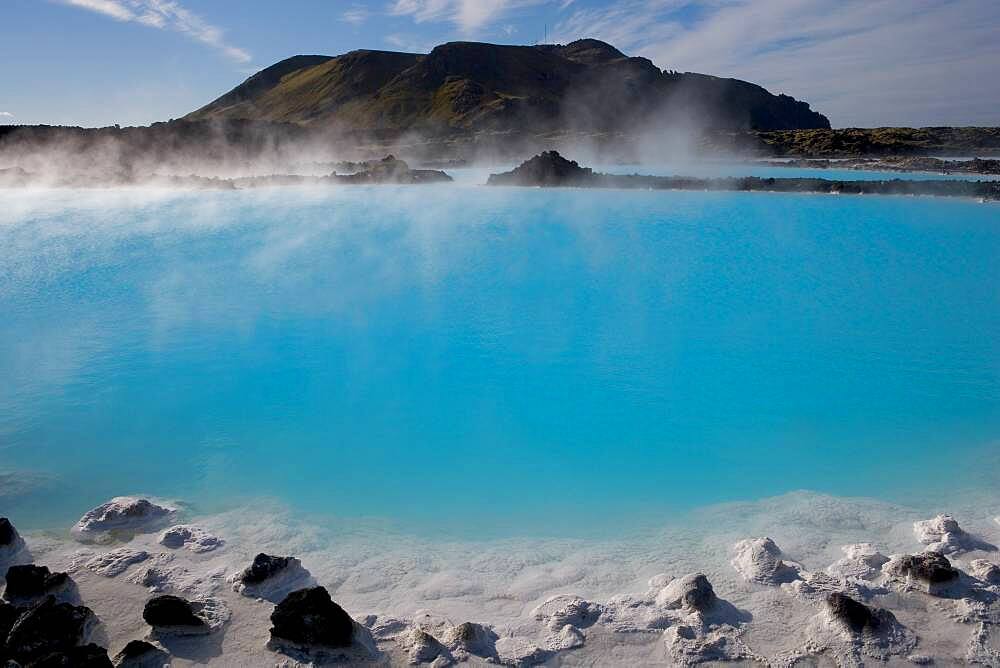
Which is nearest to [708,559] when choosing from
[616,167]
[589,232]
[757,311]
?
[757,311]

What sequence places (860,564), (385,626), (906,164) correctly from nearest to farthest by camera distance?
(385,626) < (860,564) < (906,164)

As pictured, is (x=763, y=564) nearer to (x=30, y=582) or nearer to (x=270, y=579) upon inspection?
(x=270, y=579)

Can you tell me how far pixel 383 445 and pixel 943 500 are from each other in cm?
440

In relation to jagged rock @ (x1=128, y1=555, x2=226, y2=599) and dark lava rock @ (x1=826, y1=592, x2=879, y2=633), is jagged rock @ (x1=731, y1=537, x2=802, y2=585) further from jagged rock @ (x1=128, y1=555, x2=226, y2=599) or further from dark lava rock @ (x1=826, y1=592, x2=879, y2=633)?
jagged rock @ (x1=128, y1=555, x2=226, y2=599)

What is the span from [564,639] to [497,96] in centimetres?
7437

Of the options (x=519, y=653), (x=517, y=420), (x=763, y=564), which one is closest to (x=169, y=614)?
(x=519, y=653)

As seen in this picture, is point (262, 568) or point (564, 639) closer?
point (564, 639)

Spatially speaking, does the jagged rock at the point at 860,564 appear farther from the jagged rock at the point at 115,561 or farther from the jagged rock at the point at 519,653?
the jagged rock at the point at 115,561

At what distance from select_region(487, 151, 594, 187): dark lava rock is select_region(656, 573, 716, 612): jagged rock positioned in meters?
22.1

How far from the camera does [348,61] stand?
86.7m

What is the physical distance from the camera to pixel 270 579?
351cm

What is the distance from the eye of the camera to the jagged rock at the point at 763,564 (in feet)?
11.7

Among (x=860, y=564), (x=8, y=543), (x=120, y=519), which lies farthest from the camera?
(x=120, y=519)

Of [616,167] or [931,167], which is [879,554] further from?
[616,167]
